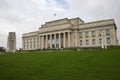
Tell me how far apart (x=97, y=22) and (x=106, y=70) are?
200 ft

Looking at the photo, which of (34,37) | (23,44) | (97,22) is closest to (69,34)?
(97,22)

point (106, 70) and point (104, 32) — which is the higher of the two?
point (104, 32)

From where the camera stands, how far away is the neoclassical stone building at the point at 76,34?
69.7 metres

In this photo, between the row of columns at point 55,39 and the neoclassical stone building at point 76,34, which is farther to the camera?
the row of columns at point 55,39

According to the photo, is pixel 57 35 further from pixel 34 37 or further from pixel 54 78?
pixel 54 78

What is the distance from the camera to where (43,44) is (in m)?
88.0

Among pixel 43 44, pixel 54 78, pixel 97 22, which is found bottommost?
pixel 54 78

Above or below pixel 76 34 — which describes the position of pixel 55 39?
below

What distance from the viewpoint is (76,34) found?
78.1 m

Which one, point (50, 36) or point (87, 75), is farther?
point (50, 36)

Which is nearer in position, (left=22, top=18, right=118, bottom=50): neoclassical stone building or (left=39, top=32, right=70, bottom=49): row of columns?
(left=22, top=18, right=118, bottom=50): neoclassical stone building

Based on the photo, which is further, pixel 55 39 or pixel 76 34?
pixel 55 39

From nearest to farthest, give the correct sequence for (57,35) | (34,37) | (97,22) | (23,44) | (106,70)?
1. (106,70)
2. (97,22)
3. (57,35)
4. (34,37)
5. (23,44)

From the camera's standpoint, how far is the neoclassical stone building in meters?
69.7
